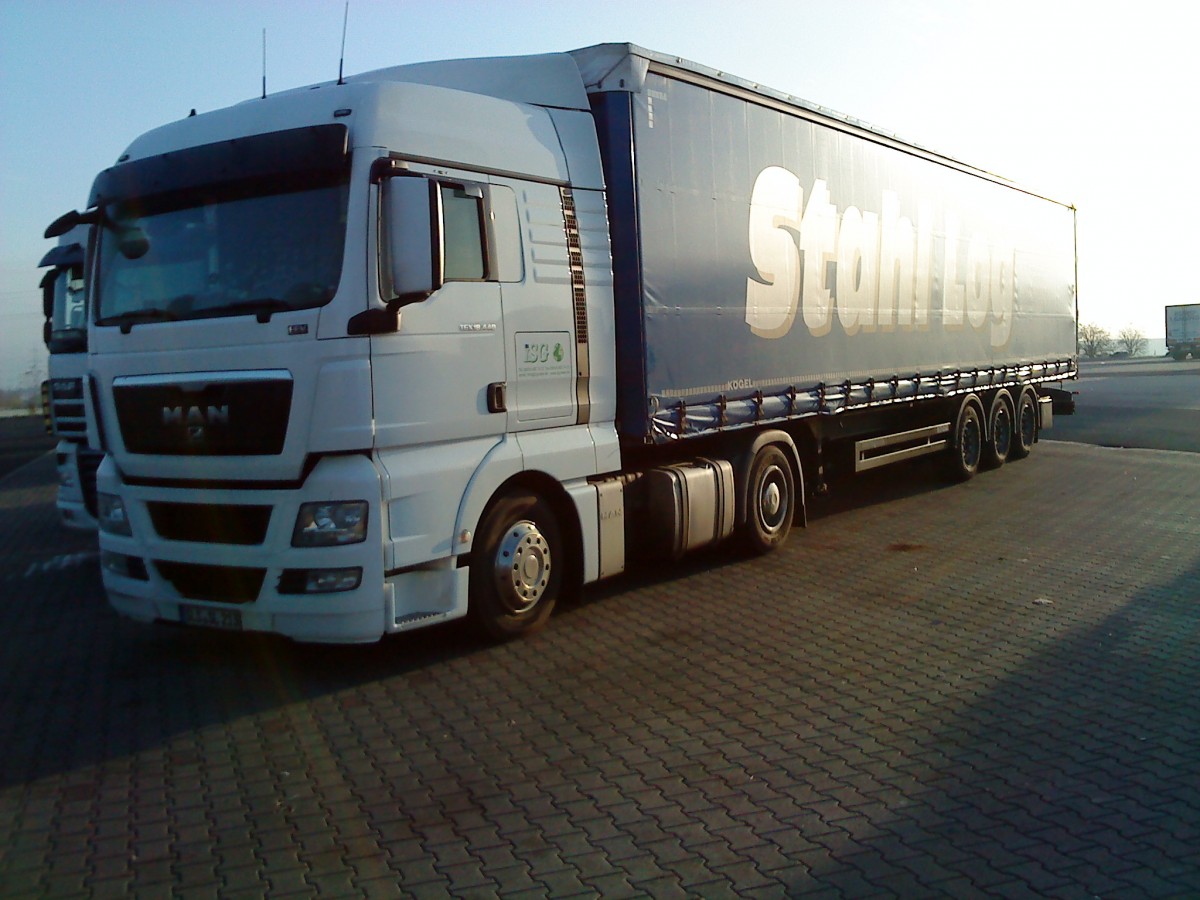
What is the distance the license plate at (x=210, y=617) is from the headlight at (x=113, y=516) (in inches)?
25.9

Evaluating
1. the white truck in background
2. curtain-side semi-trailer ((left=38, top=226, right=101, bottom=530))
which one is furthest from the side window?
the white truck in background

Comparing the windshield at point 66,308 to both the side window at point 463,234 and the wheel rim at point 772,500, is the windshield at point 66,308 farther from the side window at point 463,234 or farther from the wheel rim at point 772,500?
the wheel rim at point 772,500

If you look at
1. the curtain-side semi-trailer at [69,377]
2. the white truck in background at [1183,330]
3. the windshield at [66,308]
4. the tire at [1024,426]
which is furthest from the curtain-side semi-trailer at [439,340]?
the white truck in background at [1183,330]

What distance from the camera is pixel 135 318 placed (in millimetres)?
6699

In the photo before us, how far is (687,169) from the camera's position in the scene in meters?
8.69

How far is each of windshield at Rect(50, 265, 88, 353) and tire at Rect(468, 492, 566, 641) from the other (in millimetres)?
6581

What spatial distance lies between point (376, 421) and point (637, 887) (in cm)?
311

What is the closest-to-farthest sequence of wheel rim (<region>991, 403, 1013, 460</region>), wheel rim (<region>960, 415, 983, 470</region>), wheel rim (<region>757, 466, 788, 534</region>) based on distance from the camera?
wheel rim (<region>757, 466, 788, 534</region>)
wheel rim (<region>960, 415, 983, 470</region>)
wheel rim (<region>991, 403, 1013, 460</region>)

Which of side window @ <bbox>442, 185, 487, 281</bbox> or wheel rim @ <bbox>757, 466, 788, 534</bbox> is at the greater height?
side window @ <bbox>442, 185, 487, 281</bbox>

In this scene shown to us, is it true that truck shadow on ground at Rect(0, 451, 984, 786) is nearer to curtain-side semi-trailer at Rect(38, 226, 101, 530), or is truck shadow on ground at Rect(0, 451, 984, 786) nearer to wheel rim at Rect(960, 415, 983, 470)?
curtain-side semi-trailer at Rect(38, 226, 101, 530)

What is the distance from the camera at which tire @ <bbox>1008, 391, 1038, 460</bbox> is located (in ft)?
56.2

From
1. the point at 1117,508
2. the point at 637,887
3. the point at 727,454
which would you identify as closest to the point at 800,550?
the point at 727,454

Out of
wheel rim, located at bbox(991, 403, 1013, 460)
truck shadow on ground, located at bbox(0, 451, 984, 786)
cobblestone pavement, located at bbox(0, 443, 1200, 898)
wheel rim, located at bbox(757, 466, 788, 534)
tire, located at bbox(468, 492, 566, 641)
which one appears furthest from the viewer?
wheel rim, located at bbox(991, 403, 1013, 460)

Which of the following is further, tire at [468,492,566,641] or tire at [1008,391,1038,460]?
tire at [1008,391,1038,460]
